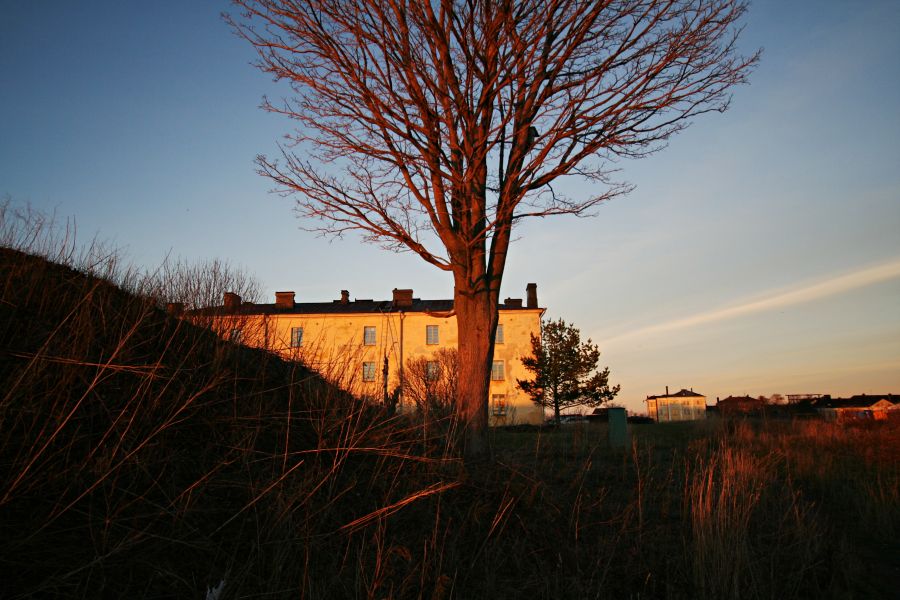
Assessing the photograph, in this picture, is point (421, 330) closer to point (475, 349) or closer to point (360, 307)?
point (360, 307)

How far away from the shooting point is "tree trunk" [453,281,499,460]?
6121mm

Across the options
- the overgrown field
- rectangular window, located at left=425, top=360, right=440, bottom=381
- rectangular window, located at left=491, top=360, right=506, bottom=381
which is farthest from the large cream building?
the overgrown field

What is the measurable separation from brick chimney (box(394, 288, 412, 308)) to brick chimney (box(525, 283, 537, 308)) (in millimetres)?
7913

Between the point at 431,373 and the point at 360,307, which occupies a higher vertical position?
the point at 360,307

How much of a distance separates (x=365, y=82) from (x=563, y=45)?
8.86ft

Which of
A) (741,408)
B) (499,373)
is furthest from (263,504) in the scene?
(499,373)

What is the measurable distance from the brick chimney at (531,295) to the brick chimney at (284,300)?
16.2 meters

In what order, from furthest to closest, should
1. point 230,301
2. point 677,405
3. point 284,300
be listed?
point 677,405 → point 284,300 → point 230,301

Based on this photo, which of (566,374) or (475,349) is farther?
(566,374)

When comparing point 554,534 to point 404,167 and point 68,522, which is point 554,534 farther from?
point 404,167

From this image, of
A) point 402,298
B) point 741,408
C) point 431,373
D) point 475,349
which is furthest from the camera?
point 402,298

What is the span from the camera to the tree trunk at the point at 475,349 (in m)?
6.12

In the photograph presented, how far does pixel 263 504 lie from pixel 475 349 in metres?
3.65

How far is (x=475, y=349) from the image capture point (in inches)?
255
